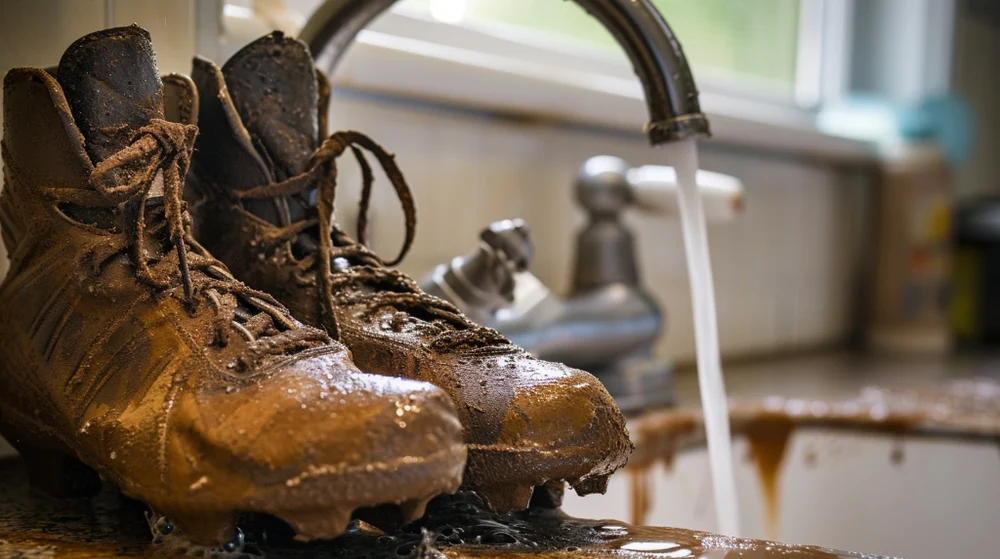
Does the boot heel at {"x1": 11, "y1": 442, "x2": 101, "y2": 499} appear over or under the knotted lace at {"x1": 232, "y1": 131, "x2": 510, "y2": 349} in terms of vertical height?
under

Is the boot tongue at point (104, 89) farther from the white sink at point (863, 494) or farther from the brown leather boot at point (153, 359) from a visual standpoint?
the white sink at point (863, 494)

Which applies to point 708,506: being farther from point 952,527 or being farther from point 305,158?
point 305,158

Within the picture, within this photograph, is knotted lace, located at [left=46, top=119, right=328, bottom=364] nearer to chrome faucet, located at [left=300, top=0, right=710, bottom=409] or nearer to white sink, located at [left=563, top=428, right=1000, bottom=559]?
chrome faucet, located at [left=300, top=0, right=710, bottom=409]

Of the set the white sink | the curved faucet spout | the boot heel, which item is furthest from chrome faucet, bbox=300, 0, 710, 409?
the boot heel

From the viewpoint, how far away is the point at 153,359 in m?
0.45

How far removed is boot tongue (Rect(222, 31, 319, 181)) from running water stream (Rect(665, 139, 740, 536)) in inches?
9.7

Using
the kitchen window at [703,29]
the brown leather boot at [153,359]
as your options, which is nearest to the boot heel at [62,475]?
the brown leather boot at [153,359]

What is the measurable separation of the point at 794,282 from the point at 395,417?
1.67 m

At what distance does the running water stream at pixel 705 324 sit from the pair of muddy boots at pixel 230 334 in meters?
0.20

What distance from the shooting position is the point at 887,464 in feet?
3.80

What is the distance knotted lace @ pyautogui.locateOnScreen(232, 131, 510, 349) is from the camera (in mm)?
536

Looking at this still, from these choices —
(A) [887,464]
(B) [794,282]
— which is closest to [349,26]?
(A) [887,464]

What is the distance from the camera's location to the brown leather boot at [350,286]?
0.46m

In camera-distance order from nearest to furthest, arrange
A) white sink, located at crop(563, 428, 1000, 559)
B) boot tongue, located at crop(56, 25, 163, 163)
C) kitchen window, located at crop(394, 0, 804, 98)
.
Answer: boot tongue, located at crop(56, 25, 163, 163), white sink, located at crop(563, 428, 1000, 559), kitchen window, located at crop(394, 0, 804, 98)
